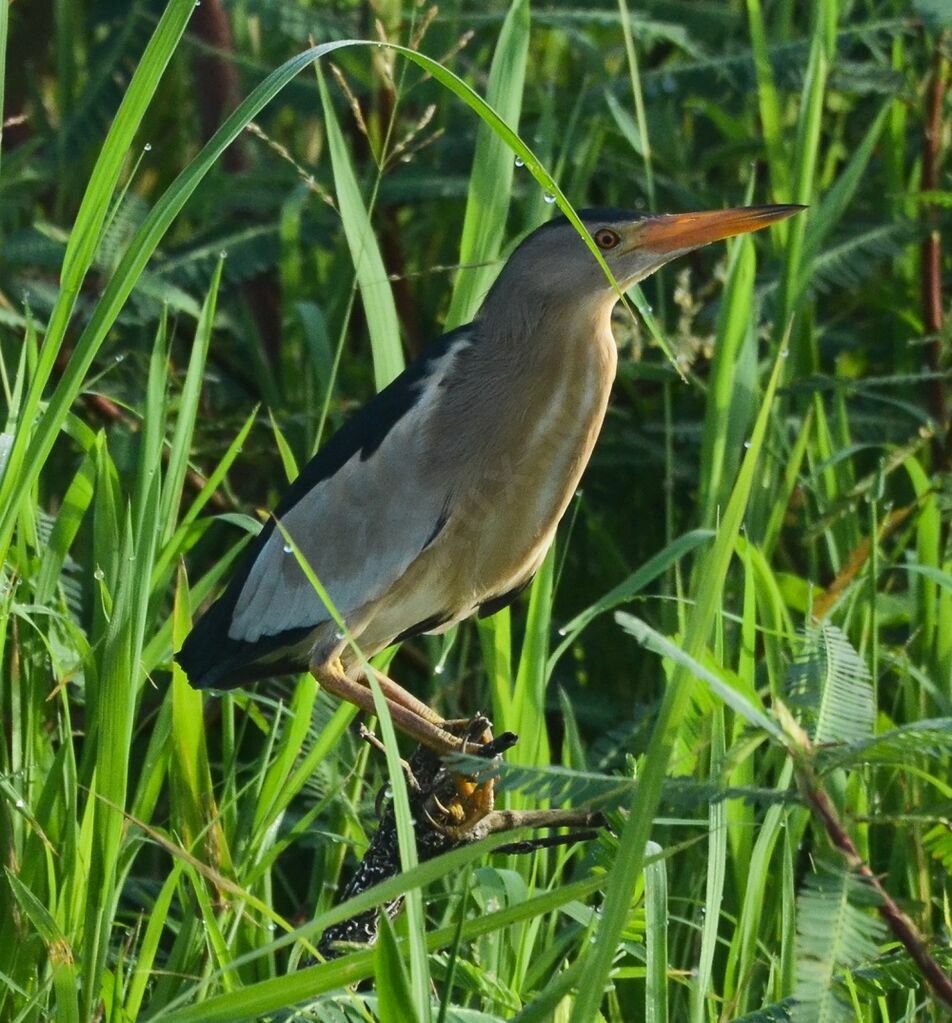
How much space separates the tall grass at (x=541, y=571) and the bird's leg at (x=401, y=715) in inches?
1.5

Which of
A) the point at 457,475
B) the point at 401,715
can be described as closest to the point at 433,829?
the point at 401,715

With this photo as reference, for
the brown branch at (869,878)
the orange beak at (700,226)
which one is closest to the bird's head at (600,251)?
the orange beak at (700,226)

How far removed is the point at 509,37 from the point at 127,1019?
52.9 inches

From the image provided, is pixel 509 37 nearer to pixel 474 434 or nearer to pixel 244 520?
pixel 474 434

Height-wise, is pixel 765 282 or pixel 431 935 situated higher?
pixel 765 282

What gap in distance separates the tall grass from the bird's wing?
7 centimetres

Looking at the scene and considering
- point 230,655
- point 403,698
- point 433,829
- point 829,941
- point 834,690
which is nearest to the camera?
point 829,941

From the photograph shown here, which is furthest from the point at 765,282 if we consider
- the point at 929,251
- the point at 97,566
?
the point at 97,566

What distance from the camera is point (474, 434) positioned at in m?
2.23

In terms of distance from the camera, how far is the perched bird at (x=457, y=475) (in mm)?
2189

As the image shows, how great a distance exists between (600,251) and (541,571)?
454mm

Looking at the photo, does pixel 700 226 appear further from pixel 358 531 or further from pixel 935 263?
pixel 935 263

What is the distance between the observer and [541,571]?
2.15m

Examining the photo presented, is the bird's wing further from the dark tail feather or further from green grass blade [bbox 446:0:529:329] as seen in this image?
green grass blade [bbox 446:0:529:329]
